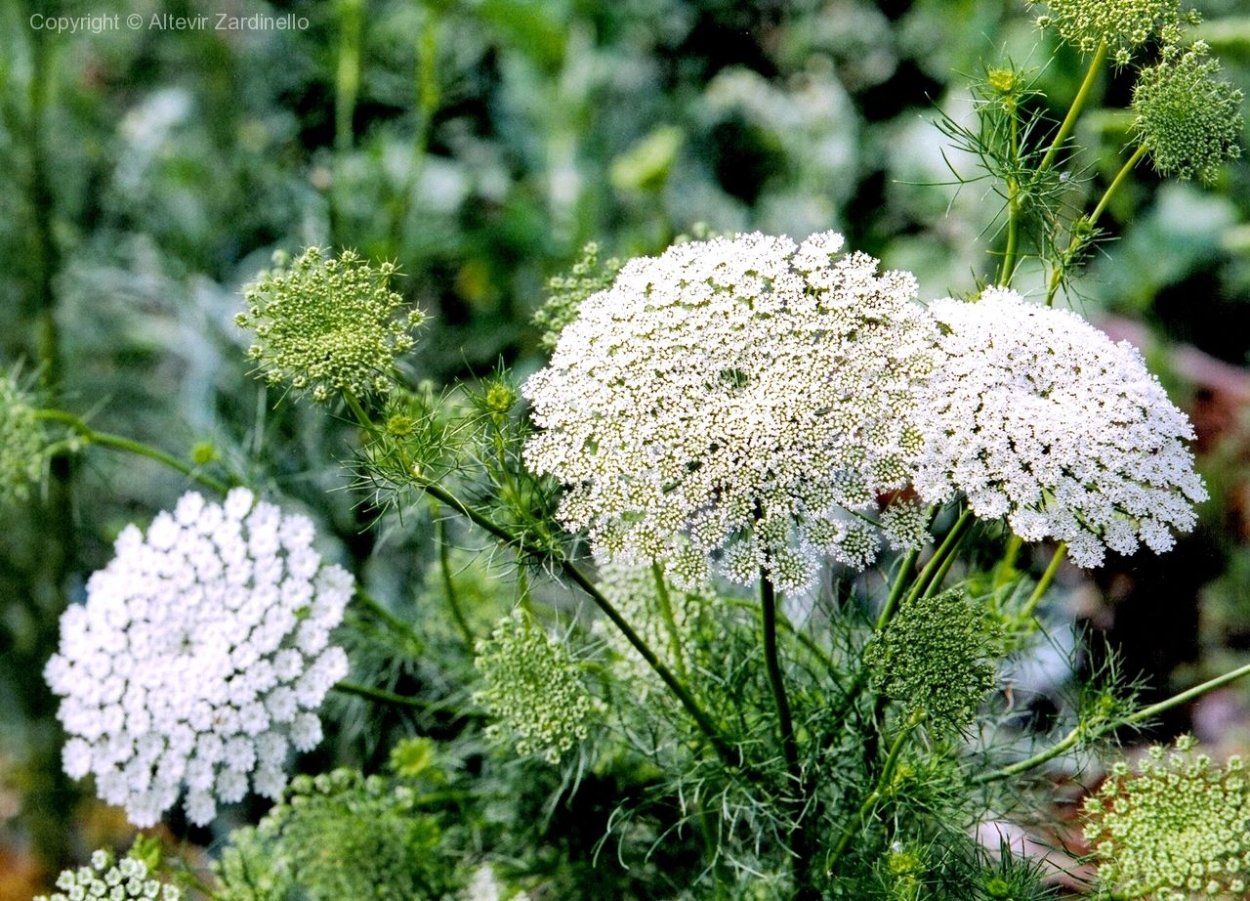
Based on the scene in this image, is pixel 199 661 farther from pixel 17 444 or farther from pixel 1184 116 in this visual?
pixel 1184 116

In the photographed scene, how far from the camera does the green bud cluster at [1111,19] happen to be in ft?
2.62

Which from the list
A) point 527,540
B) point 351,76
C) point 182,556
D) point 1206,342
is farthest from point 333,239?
point 1206,342

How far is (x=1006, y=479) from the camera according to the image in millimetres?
737

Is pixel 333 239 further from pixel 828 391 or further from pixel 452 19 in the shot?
pixel 828 391

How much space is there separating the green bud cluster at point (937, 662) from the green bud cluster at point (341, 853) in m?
0.50

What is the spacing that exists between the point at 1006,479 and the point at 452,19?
1709mm

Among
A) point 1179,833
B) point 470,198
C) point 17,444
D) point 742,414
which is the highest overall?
point 470,198

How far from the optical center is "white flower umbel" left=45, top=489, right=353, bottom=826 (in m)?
0.96

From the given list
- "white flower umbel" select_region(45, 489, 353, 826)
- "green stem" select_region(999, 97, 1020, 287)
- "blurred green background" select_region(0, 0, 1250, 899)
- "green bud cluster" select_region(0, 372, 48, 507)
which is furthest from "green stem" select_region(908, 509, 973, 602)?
"blurred green background" select_region(0, 0, 1250, 899)

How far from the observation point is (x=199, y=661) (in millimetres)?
958

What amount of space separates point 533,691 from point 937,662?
12.4 inches

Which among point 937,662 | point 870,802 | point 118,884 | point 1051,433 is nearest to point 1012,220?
point 1051,433

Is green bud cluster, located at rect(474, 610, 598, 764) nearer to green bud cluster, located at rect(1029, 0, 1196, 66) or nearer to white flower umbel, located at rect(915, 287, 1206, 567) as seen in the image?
white flower umbel, located at rect(915, 287, 1206, 567)

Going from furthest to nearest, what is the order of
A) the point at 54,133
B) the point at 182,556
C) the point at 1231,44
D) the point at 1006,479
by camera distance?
1. the point at 54,133
2. the point at 1231,44
3. the point at 182,556
4. the point at 1006,479
